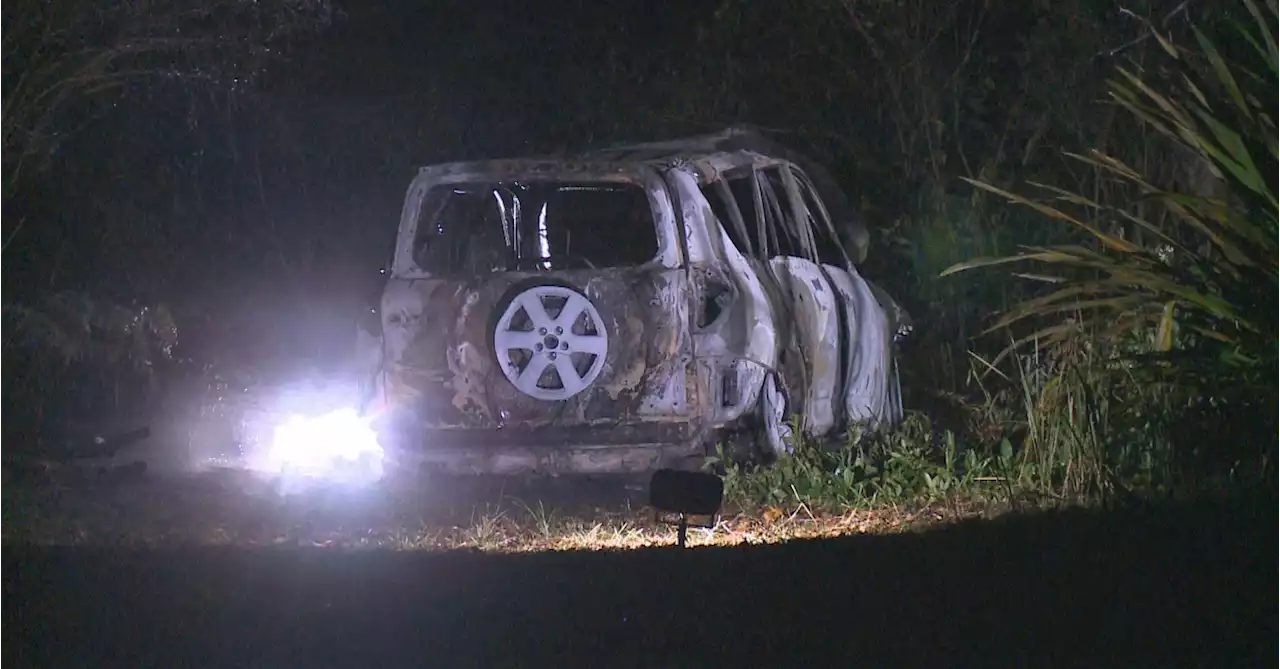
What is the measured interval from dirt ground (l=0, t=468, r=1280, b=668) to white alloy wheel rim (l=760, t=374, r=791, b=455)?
877 millimetres

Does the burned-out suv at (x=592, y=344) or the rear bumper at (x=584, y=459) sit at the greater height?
the burned-out suv at (x=592, y=344)

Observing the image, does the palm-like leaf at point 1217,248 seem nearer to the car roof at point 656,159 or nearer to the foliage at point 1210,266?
the foliage at point 1210,266

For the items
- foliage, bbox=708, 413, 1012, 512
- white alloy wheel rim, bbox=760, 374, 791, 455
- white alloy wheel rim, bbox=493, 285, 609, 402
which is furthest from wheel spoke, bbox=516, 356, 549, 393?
white alloy wheel rim, bbox=760, 374, 791, 455

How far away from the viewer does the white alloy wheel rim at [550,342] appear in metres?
7.29

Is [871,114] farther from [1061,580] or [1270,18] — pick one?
[1061,580]

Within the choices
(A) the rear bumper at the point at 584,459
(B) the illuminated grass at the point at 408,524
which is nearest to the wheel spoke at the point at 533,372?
(A) the rear bumper at the point at 584,459

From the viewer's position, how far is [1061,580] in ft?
17.4

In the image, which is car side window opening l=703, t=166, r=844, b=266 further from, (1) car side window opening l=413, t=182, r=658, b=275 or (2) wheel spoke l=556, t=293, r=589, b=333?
(2) wheel spoke l=556, t=293, r=589, b=333

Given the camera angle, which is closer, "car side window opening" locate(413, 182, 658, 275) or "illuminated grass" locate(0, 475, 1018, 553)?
"illuminated grass" locate(0, 475, 1018, 553)

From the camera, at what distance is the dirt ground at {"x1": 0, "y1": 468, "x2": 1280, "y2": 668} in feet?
15.6

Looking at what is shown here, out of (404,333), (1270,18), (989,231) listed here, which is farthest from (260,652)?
(989,231)

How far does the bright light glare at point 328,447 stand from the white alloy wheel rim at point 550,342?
876 mm

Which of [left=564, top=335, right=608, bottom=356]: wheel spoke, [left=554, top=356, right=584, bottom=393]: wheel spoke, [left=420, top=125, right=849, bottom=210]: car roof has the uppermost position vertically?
[left=420, top=125, right=849, bottom=210]: car roof

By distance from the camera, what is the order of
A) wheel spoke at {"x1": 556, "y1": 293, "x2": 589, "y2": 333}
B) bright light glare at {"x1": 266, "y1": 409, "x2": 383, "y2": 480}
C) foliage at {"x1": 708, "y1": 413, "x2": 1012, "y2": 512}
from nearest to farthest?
wheel spoke at {"x1": 556, "y1": 293, "x2": 589, "y2": 333} < foliage at {"x1": 708, "y1": 413, "x2": 1012, "y2": 512} < bright light glare at {"x1": 266, "y1": 409, "x2": 383, "y2": 480}
